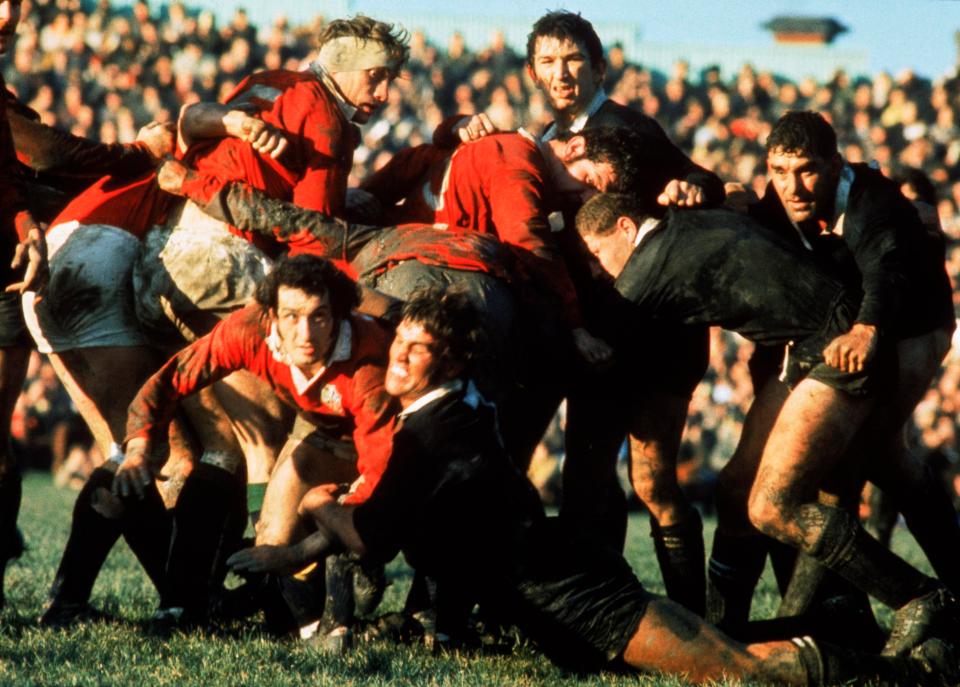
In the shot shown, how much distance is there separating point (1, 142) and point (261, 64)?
13408 mm

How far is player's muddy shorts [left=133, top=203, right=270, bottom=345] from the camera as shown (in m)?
5.93

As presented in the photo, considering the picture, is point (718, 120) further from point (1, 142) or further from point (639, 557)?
point (1, 142)

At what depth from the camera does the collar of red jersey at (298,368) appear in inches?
208

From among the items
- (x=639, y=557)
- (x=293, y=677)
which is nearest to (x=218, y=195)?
(x=293, y=677)

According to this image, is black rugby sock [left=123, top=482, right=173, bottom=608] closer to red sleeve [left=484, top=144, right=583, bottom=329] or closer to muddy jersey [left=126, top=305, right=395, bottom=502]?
muddy jersey [left=126, top=305, right=395, bottom=502]

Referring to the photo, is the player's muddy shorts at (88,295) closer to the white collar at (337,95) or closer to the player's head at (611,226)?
the white collar at (337,95)

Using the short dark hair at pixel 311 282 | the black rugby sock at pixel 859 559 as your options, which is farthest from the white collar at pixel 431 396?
the black rugby sock at pixel 859 559

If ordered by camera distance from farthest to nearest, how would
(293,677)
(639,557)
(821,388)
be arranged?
(639,557) < (821,388) < (293,677)

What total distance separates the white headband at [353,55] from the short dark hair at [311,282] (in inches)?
41.9

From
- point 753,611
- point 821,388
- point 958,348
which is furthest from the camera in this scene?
point 958,348

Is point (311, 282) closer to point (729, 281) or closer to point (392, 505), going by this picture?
point (392, 505)

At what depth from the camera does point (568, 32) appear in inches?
252

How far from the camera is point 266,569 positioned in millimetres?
5004

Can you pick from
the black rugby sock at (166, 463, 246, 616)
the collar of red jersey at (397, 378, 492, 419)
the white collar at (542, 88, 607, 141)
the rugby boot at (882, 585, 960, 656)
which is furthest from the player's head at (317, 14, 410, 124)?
the rugby boot at (882, 585, 960, 656)
